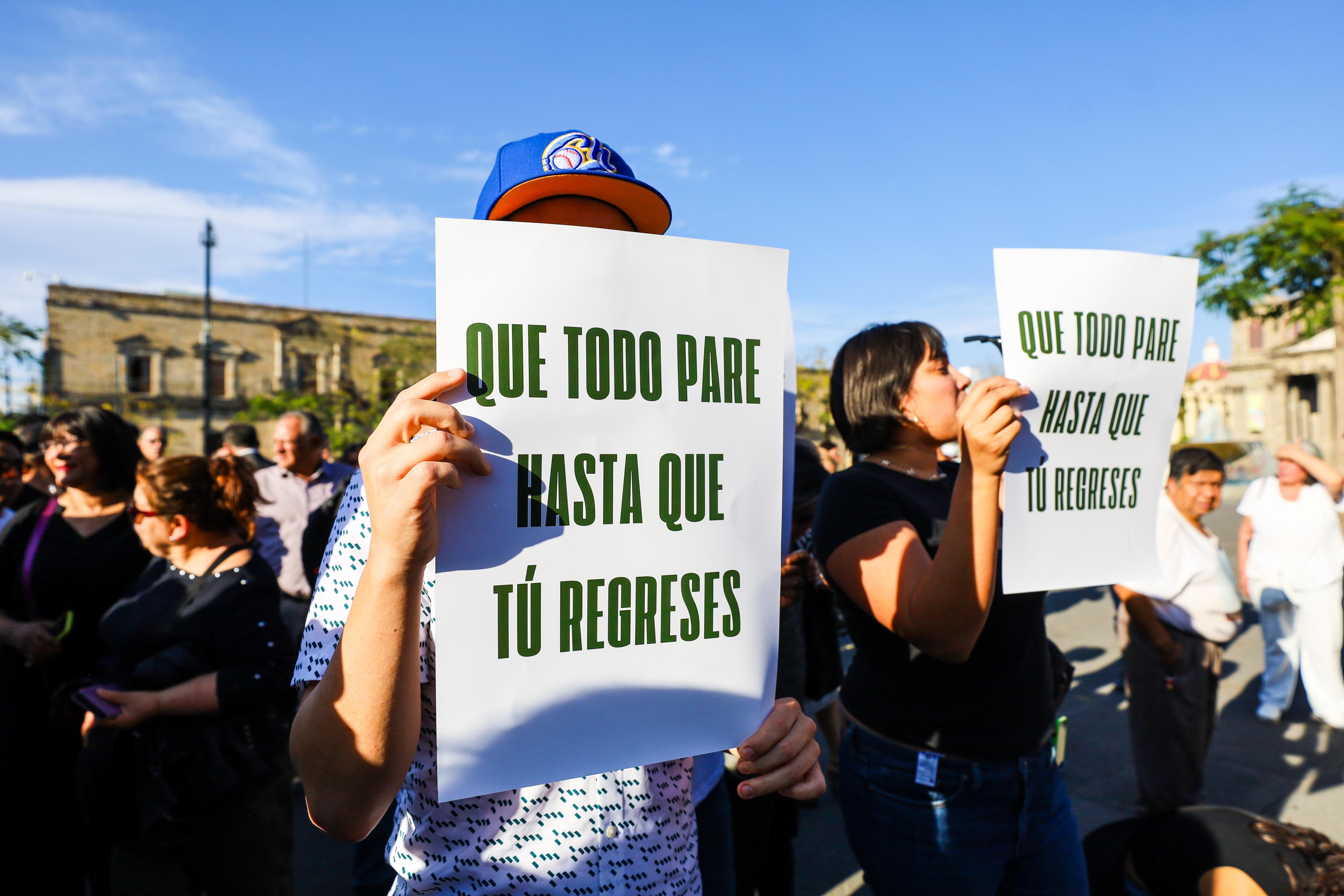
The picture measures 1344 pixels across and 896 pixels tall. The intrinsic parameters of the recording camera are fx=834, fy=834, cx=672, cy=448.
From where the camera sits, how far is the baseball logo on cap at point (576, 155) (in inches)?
48.1

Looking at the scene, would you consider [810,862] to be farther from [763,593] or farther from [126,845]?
[763,593]

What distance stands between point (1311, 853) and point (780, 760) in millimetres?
1835

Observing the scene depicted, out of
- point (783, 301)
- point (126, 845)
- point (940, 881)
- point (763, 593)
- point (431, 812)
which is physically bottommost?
point (126, 845)

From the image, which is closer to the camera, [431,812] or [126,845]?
[431,812]

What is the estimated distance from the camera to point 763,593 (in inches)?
46.1

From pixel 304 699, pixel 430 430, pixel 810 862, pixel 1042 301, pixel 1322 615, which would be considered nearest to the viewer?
pixel 430 430

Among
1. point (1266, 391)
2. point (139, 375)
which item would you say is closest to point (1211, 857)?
point (139, 375)

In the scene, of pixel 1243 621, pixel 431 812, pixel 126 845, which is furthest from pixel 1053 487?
pixel 1243 621

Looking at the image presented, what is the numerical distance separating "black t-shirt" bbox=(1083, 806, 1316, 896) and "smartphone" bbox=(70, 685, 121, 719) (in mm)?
2782

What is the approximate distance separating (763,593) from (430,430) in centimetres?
52

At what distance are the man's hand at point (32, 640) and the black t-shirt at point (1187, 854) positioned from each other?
11.1 ft

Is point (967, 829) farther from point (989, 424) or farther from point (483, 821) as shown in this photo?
point (483, 821)

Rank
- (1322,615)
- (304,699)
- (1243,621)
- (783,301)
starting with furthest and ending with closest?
1. (1243,621)
2. (1322,615)
3. (783,301)
4. (304,699)

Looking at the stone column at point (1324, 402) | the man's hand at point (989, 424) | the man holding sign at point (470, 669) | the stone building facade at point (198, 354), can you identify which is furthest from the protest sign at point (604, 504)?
the stone column at point (1324, 402)
